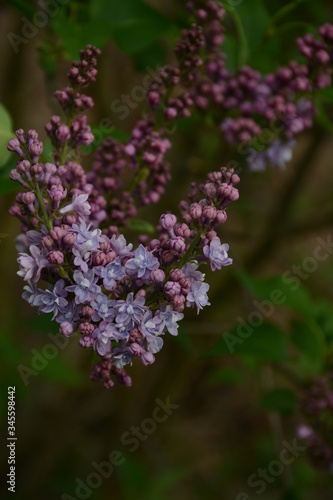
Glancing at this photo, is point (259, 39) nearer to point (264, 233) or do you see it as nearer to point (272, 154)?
point (272, 154)

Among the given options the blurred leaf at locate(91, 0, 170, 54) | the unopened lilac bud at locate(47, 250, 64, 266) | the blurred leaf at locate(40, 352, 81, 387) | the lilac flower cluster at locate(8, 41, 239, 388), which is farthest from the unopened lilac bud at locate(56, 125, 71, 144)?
the blurred leaf at locate(40, 352, 81, 387)

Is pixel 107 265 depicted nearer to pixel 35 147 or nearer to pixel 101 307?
pixel 101 307

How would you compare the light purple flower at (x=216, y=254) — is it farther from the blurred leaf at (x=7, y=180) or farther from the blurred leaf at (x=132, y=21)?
the blurred leaf at (x=132, y=21)

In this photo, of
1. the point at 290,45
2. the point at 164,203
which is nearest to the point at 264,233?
the point at 164,203

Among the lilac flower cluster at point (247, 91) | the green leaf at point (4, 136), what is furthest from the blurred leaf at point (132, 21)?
the green leaf at point (4, 136)

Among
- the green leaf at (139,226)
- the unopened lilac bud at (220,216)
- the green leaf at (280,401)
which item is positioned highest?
the unopened lilac bud at (220,216)
